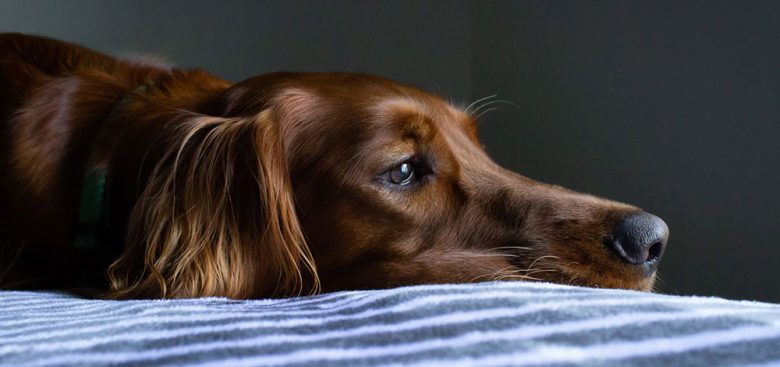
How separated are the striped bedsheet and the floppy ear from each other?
1.03 feet

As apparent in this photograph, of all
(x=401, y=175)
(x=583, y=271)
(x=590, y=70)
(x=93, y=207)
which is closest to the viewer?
(x=583, y=271)

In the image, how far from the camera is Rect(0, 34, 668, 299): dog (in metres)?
1.27

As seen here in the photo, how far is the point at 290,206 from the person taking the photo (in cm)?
132

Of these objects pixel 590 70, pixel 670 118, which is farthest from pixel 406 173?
pixel 590 70

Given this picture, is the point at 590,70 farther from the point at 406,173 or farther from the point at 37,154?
the point at 37,154

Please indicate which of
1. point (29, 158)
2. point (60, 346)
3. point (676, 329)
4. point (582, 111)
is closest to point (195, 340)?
→ point (60, 346)

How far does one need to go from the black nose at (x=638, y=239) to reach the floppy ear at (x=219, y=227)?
0.49 metres

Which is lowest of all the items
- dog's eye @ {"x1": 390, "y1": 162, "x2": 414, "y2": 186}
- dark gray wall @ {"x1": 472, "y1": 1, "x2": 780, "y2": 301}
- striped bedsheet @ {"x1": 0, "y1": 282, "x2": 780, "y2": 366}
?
dark gray wall @ {"x1": 472, "y1": 1, "x2": 780, "y2": 301}

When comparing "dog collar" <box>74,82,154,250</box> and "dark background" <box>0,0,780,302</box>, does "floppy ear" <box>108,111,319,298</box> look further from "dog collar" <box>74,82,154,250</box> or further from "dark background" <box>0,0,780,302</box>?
"dark background" <box>0,0,780,302</box>

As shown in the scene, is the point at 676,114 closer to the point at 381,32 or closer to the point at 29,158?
the point at 381,32

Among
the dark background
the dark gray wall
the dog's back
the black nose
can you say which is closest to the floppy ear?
the dog's back

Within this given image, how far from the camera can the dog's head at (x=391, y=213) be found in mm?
1261

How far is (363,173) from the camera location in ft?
4.36

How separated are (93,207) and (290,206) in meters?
0.41
